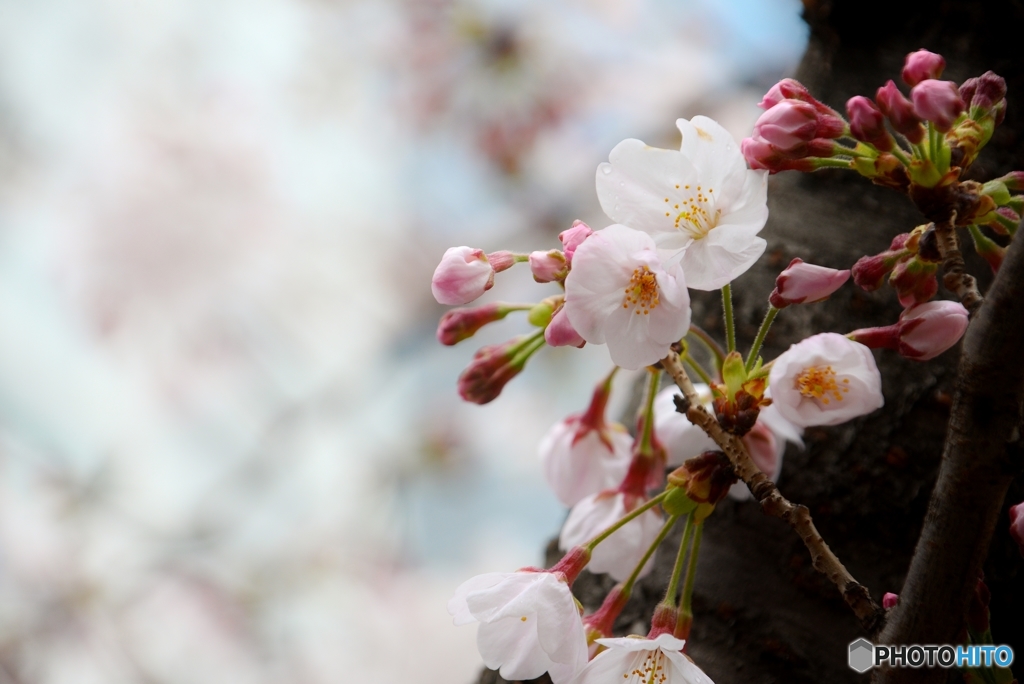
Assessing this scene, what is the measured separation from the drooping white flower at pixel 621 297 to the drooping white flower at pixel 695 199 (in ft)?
0.08

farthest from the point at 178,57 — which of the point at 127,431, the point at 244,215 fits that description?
the point at 127,431

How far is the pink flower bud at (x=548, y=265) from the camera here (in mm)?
323

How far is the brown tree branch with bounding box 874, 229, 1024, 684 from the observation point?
269 millimetres

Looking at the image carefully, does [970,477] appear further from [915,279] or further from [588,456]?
[588,456]

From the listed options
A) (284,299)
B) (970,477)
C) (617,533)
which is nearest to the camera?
(970,477)

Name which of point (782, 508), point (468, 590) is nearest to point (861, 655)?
point (782, 508)

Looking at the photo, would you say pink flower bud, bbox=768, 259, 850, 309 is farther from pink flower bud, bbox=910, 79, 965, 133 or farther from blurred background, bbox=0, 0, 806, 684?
blurred background, bbox=0, 0, 806, 684

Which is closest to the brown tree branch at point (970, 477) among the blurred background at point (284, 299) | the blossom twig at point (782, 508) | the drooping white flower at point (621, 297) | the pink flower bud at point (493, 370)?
the blossom twig at point (782, 508)

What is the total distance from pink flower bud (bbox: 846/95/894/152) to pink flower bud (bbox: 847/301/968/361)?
0.25 feet

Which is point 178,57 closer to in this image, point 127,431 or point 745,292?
point 127,431

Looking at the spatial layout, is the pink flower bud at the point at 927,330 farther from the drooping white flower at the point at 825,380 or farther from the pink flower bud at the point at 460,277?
the pink flower bud at the point at 460,277

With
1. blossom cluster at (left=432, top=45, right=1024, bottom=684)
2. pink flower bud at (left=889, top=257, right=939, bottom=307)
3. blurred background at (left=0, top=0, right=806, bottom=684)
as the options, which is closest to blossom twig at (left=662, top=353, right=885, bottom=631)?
blossom cluster at (left=432, top=45, right=1024, bottom=684)

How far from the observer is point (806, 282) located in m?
0.32

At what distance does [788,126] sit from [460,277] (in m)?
0.17
